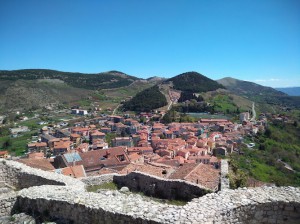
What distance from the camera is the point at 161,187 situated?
954cm

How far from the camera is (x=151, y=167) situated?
13.6 m

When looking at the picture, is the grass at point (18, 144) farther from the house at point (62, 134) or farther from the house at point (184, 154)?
the house at point (184, 154)

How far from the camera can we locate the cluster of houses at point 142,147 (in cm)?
2036

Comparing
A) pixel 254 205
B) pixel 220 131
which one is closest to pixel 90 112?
pixel 220 131

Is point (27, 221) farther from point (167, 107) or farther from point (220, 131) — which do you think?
point (167, 107)

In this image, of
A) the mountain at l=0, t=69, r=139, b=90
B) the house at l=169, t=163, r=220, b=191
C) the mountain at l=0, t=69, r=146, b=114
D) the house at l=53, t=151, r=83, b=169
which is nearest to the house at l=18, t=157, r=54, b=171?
the house at l=53, t=151, r=83, b=169

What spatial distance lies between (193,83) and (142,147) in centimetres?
9933

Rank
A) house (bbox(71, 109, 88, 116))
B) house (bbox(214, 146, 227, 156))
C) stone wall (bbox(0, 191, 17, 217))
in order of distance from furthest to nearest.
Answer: house (bbox(71, 109, 88, 116)), house (bbox(214, 146, 227, 156)), stone wall (bbox(0, 191, 17, 217))

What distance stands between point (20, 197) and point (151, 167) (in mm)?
7421

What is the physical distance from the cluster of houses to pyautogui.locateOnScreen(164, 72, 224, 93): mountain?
153ft

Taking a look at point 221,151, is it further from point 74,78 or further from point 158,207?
point 74,78

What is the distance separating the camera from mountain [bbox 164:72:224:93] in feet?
462

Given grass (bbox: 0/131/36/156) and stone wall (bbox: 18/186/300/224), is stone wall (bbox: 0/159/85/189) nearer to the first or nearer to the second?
stone wall (bbox: 18/186/300/224)

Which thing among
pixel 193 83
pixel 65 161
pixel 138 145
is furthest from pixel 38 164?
pixel 193 83
